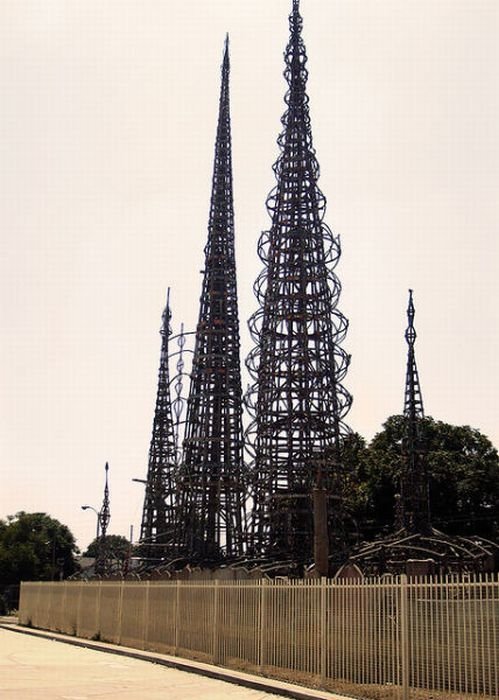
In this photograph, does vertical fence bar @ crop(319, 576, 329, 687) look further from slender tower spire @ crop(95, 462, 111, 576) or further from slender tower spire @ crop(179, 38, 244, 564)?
slender tower spire @ crop(95, 462, 111, 576)

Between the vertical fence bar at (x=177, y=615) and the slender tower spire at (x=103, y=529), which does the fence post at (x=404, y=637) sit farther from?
the slender tower spire at (x=103, y=529)

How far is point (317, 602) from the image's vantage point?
19.2 meters

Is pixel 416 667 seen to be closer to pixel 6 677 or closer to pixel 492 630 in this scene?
pixel 492 630

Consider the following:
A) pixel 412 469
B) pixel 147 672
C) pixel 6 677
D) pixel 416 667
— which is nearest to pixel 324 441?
pixel 412 469

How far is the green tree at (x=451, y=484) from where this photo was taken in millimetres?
64188

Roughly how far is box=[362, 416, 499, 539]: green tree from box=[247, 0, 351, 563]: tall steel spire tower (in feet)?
61.9

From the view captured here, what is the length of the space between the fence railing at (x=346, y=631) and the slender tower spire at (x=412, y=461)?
2667 centimetres

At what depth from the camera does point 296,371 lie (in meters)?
46.2

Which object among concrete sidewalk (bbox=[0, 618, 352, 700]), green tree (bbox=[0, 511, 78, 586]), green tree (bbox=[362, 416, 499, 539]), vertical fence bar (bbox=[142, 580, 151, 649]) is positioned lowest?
concrete sidewalk (bbox=[0, 618, 352, 700])

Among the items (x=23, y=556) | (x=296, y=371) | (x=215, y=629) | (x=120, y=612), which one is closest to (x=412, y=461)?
(x=296, y=371)

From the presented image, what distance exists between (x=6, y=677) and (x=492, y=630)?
453 inches

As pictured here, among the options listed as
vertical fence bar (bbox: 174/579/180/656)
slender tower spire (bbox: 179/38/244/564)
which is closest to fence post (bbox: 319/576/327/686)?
vertical fence bar (bbox: 174/579/180/656)

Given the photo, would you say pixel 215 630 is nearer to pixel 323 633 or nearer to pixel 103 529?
pixel 323 633

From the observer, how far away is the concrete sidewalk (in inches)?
698
